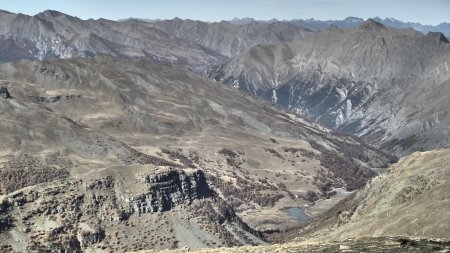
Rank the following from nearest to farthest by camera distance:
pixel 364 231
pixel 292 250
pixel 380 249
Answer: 1. pixel 380 249
2. pixel 292 250
3. pixel 364 231

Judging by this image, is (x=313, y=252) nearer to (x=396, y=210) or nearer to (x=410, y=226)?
(x=410, y=226)

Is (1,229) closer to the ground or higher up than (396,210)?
closer to the ground

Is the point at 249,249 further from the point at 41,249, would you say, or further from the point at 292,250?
the point at 41,249

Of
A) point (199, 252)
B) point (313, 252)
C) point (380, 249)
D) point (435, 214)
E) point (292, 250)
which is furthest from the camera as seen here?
point (435, 214)

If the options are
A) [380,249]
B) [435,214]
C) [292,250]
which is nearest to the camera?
[380,249]

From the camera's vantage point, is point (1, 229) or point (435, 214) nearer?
point (435, 214)

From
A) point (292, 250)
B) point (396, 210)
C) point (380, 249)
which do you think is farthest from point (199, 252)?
point (396, 210)

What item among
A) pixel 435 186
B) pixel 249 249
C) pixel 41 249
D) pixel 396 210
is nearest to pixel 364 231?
pixel 396 210

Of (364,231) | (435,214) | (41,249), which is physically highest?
(435,214)

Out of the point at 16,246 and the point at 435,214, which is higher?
the point at 435,214
